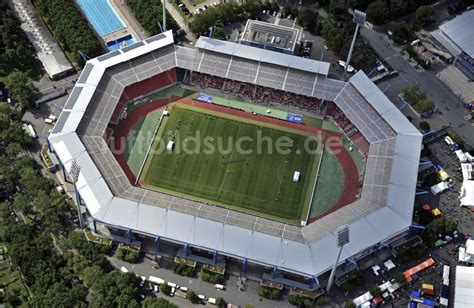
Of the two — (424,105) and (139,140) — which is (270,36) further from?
(139,140)

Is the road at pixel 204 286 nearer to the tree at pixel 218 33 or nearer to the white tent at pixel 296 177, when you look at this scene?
the white tent at pixel 296 177

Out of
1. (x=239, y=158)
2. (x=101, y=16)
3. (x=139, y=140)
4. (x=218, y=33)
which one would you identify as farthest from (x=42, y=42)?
(x=239, y=158)

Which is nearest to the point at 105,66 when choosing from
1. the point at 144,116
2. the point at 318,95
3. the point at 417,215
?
the point at 144,116

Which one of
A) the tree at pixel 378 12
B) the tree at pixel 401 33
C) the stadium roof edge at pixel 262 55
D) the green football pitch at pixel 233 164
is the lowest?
the green football pitch at pixel 233 164

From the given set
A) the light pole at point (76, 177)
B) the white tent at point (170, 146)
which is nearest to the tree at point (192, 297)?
the light pole at point (76, 177)

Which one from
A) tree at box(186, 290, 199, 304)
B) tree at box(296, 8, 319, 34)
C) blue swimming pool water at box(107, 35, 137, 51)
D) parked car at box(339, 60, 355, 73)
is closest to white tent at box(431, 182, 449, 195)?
parked car at box(339, 60, 355, 73)
